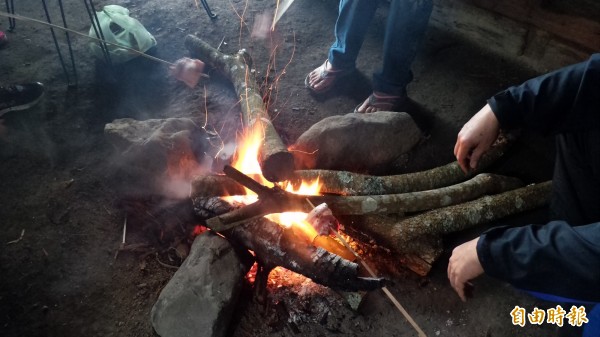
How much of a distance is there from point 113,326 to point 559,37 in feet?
18.6

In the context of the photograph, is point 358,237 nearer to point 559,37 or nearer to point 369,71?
point 369,71

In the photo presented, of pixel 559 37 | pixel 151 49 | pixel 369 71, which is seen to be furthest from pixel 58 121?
pixel 559 37

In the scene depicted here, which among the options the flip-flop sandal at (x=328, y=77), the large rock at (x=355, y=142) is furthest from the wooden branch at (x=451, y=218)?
the flip-flop sandal at (x=328, y=77)

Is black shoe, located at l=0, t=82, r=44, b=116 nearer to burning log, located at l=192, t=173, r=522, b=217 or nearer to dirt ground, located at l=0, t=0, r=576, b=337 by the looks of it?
dirt ground, located at l=0, t=0, r=576, b=337

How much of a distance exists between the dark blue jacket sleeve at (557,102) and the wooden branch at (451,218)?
1.03 m

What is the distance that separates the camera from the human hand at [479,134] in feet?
7.95

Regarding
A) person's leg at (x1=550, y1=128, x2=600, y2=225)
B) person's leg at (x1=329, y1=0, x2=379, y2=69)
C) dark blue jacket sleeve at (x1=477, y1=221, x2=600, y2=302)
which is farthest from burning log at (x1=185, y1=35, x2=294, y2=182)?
person's leg at (x1=550, y1=128, x2=600, y2=225)

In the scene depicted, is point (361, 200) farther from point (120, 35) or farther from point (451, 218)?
point (120, 35)

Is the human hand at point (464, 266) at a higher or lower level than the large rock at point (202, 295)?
higher

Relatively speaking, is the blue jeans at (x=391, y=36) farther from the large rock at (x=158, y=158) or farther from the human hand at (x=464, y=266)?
the human hand at (x=464, y=266)

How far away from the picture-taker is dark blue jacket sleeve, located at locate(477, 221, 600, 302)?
169 cm

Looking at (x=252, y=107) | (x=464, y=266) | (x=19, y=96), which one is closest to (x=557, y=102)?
(x=464, y=266)

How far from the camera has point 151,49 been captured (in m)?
5.61

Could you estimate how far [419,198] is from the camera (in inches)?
129
